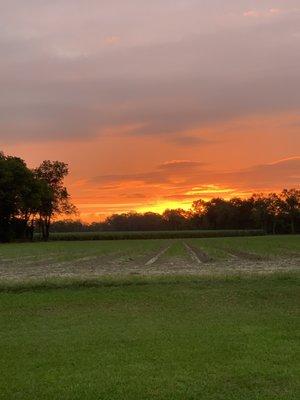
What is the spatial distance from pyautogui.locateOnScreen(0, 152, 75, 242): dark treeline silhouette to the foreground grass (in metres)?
83.4

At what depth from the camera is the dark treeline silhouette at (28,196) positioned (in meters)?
97.3

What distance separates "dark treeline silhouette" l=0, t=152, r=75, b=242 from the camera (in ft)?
319

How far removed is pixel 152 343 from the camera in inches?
365

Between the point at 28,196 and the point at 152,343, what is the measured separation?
94.3 meters

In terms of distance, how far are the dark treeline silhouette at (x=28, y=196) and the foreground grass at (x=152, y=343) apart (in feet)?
273

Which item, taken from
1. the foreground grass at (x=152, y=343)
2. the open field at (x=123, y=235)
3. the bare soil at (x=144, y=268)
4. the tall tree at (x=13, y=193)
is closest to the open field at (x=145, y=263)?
the bare soil at (x=144, y=268)

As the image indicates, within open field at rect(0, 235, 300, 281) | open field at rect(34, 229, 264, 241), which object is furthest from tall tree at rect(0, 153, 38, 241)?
open field at rect(0, 235, 300, 281)

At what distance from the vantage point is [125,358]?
834 centimetres

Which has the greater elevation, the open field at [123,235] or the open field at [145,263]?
the open field at [123,235]

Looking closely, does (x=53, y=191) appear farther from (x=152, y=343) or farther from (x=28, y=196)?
(x=152, y=343)

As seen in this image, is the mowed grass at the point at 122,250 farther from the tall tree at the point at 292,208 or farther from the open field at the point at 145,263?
the tall tree at the point at 292,208

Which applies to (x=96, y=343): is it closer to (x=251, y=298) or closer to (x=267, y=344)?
(x=267, y=344)

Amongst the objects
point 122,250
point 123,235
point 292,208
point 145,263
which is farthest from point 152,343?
point 292,208

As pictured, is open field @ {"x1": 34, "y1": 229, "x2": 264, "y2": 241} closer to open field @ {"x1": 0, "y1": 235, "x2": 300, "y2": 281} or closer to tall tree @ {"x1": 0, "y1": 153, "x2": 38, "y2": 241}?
tall tree @ {"x1": 0, "y1": 153, "x2": 38, "y2": 241}
